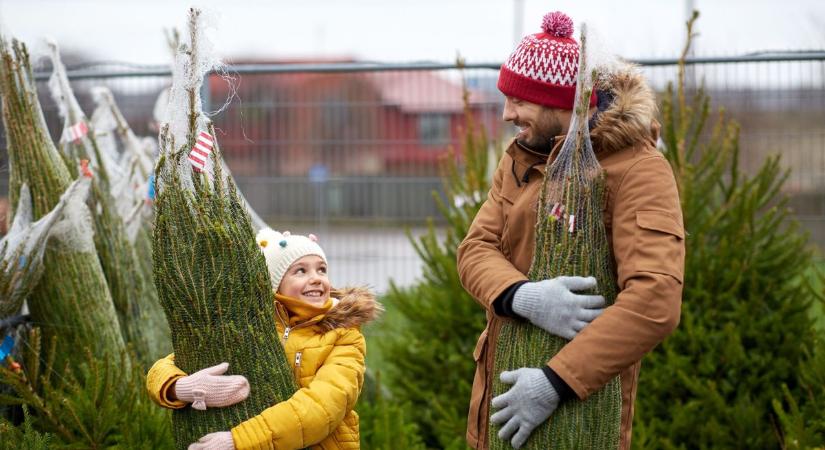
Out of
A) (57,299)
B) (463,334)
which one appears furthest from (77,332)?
(463,334)

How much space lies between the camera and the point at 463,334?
495 centimetres

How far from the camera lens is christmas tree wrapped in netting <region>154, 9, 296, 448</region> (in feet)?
8.34

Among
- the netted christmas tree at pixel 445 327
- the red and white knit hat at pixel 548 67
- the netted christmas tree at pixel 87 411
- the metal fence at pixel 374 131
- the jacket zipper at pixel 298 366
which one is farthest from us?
the metal fence at pixel 374 131

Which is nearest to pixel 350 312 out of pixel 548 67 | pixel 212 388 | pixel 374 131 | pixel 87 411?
pixel 212 388

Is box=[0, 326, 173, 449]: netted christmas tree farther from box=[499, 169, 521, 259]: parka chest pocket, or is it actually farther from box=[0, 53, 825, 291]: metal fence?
box=[0, 53, 825, 291]: metal fence

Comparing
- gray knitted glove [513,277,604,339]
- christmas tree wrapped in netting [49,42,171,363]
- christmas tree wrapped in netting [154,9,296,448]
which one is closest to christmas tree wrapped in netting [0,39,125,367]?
christmas tree wrapped in netting [49,42,171,363]

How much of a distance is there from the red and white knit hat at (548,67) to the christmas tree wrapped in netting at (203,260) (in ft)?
2.69

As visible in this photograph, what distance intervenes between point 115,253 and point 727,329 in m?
2.79

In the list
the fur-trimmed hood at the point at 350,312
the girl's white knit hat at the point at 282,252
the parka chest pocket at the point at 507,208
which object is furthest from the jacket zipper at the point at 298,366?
the parka chest pocket at the point at 507,208

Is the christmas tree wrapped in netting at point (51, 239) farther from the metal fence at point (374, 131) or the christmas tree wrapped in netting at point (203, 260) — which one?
the christmas tree wrapped in netting at point (203, 260)

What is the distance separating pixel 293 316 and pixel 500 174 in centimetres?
75

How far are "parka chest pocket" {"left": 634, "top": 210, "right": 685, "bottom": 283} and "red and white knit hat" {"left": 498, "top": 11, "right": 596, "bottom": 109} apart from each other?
1.31 ft

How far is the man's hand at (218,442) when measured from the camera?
253 cm

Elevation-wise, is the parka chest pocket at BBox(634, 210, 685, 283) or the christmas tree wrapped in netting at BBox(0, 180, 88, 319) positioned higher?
the parka chest pocket at BBox(634, 210, 685, 283)
